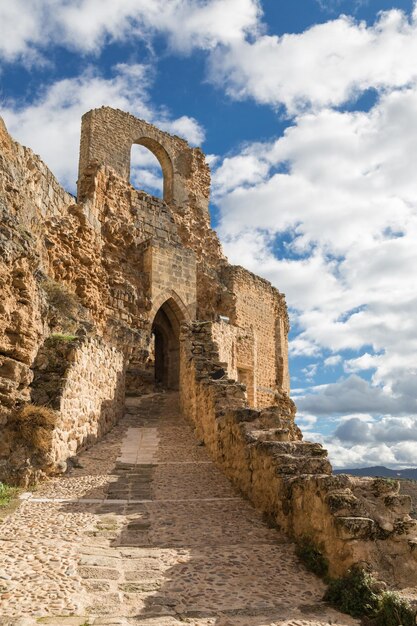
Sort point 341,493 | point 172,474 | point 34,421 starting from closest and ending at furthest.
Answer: point 341,493
point 34,421
point 172,474

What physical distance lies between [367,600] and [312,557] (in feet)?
2.53

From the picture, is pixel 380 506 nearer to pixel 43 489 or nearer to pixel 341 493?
pixel 341 493

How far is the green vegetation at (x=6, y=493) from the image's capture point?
632 cm

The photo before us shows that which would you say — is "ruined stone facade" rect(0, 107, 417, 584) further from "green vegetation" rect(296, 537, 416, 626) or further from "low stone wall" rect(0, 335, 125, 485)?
"green vegetation" rect(296, 537, 416, 626)

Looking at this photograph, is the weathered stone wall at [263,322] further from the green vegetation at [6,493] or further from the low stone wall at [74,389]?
the green vegetation at [6,493]

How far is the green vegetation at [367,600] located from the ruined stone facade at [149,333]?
0.20m

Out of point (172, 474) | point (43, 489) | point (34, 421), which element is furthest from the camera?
point (172, 474)

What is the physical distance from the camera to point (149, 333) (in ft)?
58.1

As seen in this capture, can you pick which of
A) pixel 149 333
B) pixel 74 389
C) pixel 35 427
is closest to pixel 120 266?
pixel 149 333

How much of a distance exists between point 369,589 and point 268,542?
1.40 metres

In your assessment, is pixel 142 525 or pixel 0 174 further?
pixel 0 174

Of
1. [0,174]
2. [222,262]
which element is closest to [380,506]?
[0,174]

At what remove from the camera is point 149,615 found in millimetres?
3877

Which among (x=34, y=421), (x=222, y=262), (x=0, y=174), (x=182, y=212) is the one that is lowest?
(x=34, y=421)
